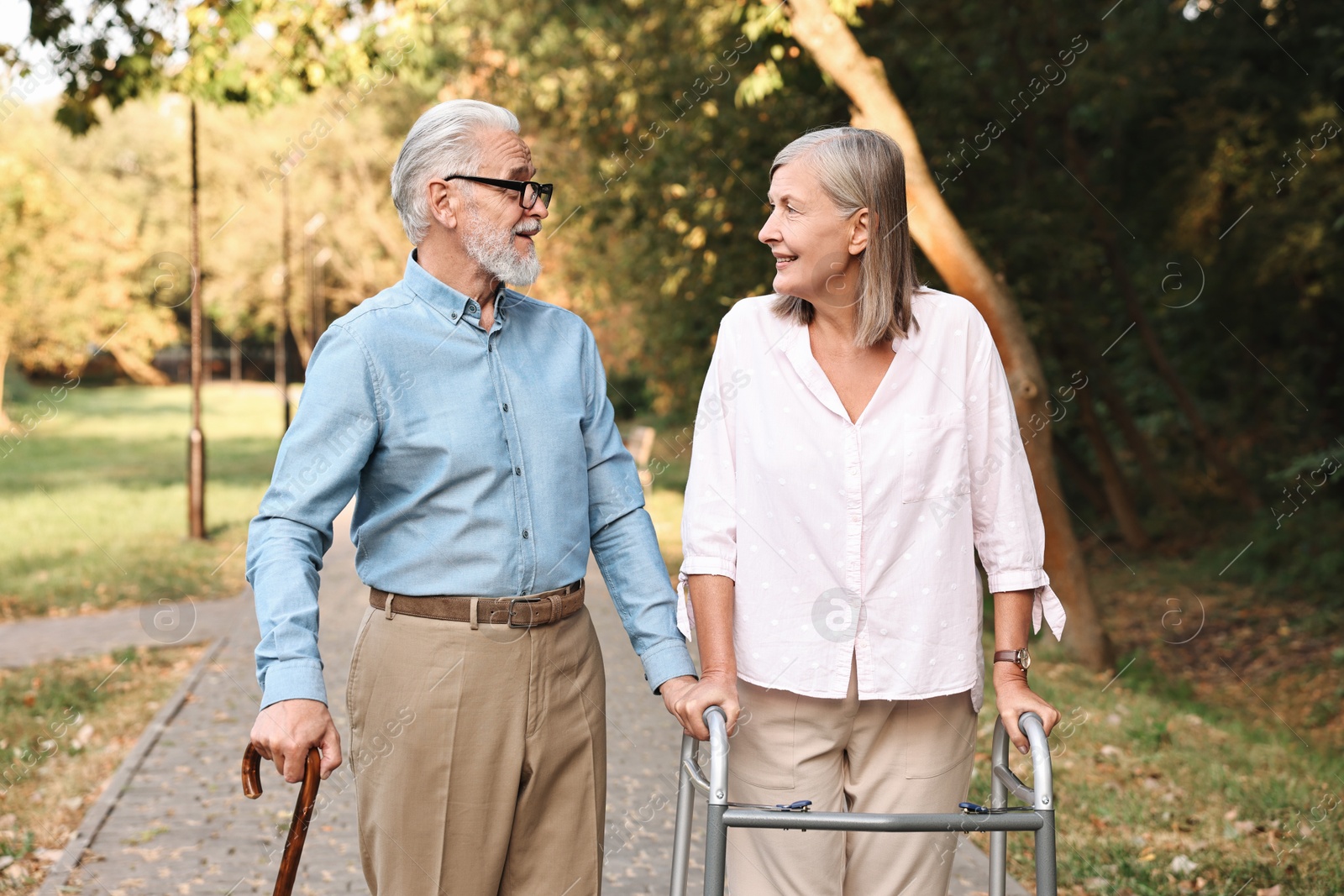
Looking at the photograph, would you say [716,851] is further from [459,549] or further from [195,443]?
[195,443]

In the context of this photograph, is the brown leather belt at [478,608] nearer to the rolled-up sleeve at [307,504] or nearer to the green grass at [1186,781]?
the rolled-up sleeve at [307,504]

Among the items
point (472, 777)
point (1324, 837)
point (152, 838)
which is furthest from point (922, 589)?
point (152, 838)

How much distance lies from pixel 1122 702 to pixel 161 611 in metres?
7.59

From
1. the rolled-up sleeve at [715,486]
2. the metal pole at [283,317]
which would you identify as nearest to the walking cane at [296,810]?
the rolled-up sleeve at [715,486]

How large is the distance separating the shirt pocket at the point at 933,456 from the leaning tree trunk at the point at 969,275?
5123 mm

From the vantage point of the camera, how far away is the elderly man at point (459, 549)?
104 inches

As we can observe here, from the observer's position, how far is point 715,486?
264 centimetres

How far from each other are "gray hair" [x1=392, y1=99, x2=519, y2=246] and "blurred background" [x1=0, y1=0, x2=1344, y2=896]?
3.18m

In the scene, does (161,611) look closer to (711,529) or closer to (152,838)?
(152,838)

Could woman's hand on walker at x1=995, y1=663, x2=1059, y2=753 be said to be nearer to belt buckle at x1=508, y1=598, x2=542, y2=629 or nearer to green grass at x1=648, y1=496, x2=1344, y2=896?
belt buckle at x1=508, y1=598, x2=542, y2=629

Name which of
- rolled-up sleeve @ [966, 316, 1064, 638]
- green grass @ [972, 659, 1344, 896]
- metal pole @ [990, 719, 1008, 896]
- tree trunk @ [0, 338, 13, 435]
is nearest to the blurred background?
green grass @ [972, 659, 1344, 896]

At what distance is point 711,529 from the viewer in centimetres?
262

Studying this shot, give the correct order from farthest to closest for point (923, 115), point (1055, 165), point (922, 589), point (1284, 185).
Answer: point (1055, 165) < point (1284, 185) < point (923, 115) < point (922, 589)

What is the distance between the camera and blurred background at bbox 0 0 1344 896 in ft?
22.8
